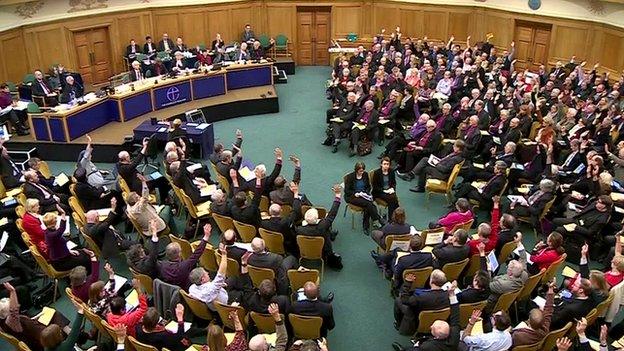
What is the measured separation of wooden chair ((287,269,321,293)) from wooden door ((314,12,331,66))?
603 inches

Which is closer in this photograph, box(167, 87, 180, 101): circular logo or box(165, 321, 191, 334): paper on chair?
box(165, 321, 191, 334): paper on chair

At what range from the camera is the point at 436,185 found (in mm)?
10531

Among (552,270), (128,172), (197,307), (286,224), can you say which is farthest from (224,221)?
(552,270)

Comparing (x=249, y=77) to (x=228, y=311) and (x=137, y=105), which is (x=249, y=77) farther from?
(x=228, y=311)

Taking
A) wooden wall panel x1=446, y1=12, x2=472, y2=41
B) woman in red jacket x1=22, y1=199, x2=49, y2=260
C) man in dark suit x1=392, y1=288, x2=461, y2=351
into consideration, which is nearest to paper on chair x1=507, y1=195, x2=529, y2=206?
man in dark suit x1=392, y1=288, x2=461, y2=351

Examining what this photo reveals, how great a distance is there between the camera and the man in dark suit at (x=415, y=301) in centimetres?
656

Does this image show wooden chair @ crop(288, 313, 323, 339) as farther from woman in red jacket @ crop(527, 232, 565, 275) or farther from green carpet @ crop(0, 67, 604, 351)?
woman in red jacket @ crop(527, 232, 565, 275)

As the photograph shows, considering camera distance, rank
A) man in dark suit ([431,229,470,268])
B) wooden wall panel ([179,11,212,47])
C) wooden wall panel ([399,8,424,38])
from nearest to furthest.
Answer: man in dark suit ([431,229,470,268]) → wooden wall panel ([179,11,212,47]) → wooden wall panel ([399,8,424,38])

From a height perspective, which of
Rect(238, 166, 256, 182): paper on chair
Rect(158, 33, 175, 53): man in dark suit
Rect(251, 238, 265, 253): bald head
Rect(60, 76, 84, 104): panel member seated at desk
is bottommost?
Rect(238, 166, 256, 182): paper on chair

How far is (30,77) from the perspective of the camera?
16344 millimetres

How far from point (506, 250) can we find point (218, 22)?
15785 mm

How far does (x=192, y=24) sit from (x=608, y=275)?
1714 centimetres

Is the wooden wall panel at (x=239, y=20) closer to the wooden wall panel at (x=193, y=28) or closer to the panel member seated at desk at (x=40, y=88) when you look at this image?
the wooden wall panel at (x=193, y=28)

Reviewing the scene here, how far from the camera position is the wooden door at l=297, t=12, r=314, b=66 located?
21281mm
